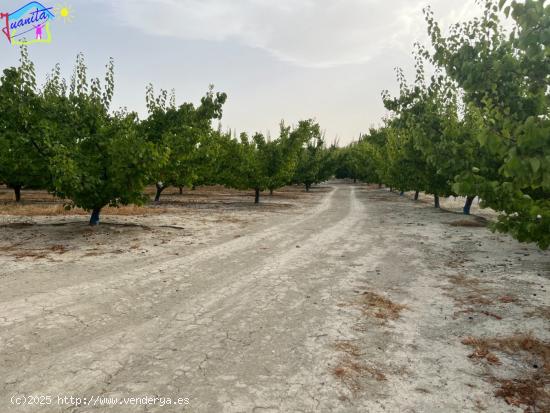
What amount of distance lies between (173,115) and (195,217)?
473cm

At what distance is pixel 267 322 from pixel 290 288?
5.71 ft

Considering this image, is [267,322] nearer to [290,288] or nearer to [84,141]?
[290,288]

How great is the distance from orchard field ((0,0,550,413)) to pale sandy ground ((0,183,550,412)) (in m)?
0.03

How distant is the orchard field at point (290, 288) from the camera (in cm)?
399

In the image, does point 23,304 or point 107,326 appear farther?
point 23,304

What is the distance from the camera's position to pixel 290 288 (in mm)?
7520

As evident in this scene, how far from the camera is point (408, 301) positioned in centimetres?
694

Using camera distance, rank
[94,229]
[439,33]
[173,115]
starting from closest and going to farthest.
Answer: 1. [439,33]
2. [94,229]
3. [173,115]

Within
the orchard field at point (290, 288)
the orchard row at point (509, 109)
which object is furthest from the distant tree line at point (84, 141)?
the orchard row at point (509, 109)

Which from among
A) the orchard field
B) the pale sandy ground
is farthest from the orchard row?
the pale sandy ground

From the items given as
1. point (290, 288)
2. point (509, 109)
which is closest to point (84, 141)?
point (290, 288)

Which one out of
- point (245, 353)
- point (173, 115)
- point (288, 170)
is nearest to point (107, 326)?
point (245, 353)

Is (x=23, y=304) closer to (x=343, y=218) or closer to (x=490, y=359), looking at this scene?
(x=490, y=359)

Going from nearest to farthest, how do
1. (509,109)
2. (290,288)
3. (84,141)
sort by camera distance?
(509,109), (290,288), (84,141)
